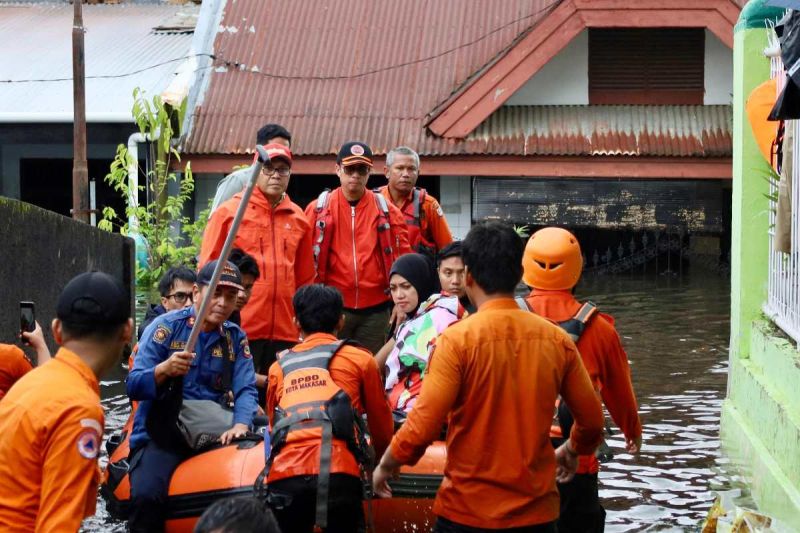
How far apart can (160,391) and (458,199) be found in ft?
44.5

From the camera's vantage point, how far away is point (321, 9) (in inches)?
818

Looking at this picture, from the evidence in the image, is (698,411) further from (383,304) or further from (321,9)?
(321,9)

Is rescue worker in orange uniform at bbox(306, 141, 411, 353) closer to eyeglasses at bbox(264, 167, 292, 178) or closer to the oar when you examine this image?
eyeglasses at bbox(264, 167, 292, 178)

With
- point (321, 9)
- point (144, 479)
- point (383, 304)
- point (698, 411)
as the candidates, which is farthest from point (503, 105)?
point (144, 479)

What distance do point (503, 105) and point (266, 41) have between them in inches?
164

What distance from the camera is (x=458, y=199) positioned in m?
19.3

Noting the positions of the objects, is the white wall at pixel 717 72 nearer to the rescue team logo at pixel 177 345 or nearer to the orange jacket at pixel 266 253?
the orange jacket at pixel 266 253

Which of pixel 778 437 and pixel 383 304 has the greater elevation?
pixel 383 304

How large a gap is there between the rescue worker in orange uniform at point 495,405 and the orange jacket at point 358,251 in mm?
4013

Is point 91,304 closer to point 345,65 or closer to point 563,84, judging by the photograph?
point 563,84

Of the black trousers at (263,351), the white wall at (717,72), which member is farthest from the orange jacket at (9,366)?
the white wall at (717,72)

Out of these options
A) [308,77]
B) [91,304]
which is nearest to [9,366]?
[91,304]

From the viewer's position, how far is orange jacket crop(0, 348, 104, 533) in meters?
3.63

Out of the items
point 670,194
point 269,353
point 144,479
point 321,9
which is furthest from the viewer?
point 321,9
